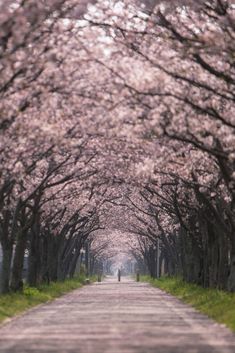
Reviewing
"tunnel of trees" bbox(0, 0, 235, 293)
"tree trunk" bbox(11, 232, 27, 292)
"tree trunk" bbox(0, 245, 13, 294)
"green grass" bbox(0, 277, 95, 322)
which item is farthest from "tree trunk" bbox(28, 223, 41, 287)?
"tunnel of trees" bbox(0, 0, 235, 293)

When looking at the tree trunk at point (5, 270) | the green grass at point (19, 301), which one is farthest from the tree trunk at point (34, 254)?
the tree trunk at point (5, 270)

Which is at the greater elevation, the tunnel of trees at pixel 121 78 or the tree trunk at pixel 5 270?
the tunnel of trees at pixel 121 78

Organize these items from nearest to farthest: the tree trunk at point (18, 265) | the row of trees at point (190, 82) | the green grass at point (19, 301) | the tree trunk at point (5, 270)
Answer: the row of trees at point (190, 82), the green grass at point (19, 301), the tree trunk at point (5, 270), the tree trunk at point (18, 265)

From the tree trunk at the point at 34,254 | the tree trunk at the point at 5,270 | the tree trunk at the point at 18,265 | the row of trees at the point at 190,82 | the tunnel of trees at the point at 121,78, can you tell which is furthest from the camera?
the tree trunk at the point at 34,254

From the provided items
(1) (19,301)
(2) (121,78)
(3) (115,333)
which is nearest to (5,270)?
(1) (19,301)

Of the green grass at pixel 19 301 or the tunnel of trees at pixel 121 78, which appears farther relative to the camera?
the green grass at pixel 19 301

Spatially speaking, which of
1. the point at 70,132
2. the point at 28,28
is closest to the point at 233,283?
the point at 70,132

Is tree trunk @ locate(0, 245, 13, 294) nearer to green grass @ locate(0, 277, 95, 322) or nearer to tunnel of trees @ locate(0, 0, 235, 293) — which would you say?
green grass @ locate(0, 277, 95, 322)

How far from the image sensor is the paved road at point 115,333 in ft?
61.6

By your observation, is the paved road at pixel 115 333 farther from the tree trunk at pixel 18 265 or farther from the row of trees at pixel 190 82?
the tree trunk at pixel 18 265

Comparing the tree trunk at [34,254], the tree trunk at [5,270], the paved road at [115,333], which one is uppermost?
the tree trunk at [34,254]

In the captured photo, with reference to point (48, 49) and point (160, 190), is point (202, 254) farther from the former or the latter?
point (48, 49)

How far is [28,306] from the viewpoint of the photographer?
3622cm

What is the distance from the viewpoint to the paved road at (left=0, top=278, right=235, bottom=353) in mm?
18781
